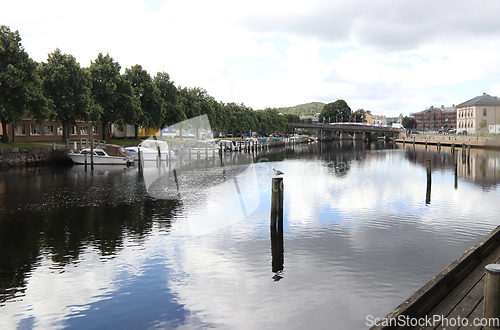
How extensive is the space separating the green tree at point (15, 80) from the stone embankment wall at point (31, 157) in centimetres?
426

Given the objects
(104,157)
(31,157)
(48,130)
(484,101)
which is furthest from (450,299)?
(484,101)

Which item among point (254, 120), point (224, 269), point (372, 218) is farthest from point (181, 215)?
point (254, 120)

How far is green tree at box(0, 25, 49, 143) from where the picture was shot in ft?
154

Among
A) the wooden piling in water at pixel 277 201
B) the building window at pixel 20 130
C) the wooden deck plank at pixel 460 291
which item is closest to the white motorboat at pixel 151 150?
the building window at pixel 20 130

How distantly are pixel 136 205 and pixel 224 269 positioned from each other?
1256 cm

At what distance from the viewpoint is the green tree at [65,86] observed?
56125 millimetres

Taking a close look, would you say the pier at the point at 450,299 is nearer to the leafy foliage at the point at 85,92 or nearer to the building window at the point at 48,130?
the leafy foliage at the point at 85,92

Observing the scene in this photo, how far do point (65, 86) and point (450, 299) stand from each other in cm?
5803

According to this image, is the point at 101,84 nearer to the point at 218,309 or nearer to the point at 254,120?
the point at 218,309

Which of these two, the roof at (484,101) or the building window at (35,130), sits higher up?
the roof at (484,101)

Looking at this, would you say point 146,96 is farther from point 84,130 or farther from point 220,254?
point 220,254

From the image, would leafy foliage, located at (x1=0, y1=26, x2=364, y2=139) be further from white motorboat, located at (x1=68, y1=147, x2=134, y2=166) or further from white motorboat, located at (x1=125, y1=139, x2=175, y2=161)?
white motorboat, located at (x1=125, y1=139, x2=175, y2=161)

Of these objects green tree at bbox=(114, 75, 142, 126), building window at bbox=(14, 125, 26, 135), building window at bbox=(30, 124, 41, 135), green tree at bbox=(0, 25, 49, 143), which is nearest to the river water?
green tree at bbox=(0, 25, 49, 143)

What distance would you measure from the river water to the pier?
83.7 inches
